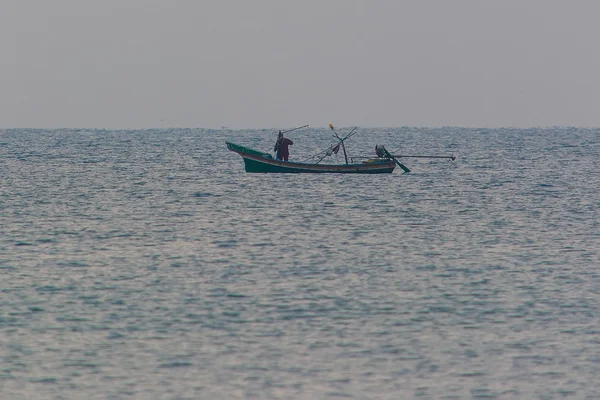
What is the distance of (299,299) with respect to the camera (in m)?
26.8

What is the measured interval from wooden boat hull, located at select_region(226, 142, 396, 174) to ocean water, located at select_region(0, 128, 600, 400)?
39.5 ft

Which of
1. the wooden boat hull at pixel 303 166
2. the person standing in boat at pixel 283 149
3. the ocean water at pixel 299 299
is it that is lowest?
the ocean water at pixel 299 299

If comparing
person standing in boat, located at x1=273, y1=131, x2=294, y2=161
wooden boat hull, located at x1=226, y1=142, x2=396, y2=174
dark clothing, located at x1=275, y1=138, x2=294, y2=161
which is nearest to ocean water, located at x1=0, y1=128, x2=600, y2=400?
wooden boat hull, located at x1=226, y1=142, x2=396, y2=174

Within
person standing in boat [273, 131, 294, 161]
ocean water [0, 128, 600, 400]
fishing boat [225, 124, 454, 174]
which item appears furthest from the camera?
fishing boat [225, 124, 454, 174]

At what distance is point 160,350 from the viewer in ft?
69.6

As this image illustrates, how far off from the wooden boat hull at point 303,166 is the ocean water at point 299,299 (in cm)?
1203

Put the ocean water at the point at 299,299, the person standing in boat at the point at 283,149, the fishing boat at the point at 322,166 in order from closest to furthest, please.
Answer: the ocean water at the point at 299,299 → the person standing in boat at the point at 283,149 → the fishing boat at the point at 322,166

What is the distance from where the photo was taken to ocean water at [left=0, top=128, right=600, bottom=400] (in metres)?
19.2

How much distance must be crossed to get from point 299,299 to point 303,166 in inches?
1686

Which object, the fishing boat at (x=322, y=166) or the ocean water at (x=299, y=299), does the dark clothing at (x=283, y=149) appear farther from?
the ocean water at (x=299, y=299)

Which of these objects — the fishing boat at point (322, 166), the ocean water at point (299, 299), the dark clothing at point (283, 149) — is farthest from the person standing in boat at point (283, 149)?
the ocean water at point (299, 299)

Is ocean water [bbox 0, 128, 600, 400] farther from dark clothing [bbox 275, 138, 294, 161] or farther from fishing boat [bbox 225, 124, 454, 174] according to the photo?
dark clothing [bbox 275, 138, 294, 161]

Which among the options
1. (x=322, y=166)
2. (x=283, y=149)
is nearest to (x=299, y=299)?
(x=283, y=149)

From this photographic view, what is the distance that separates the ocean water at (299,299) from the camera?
1925 centimetres
